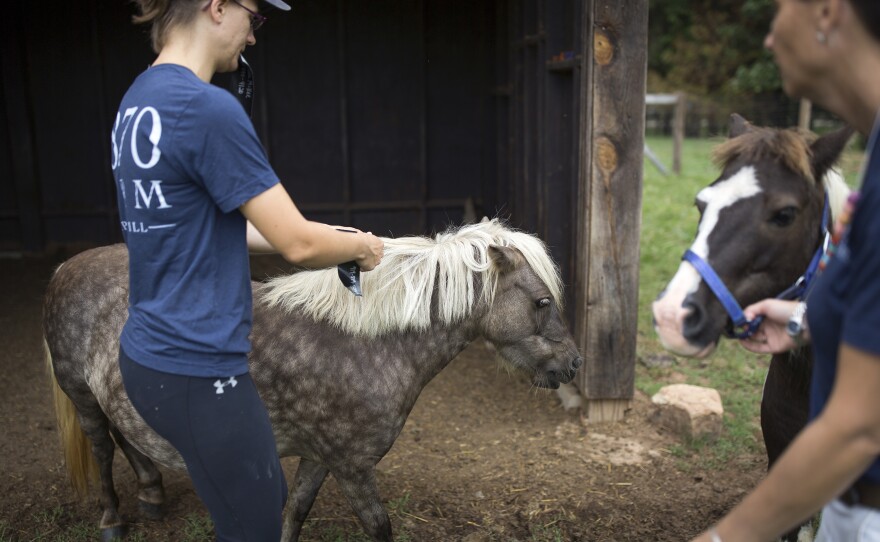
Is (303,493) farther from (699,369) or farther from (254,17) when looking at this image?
(699,369)

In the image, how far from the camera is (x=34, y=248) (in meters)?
9.39

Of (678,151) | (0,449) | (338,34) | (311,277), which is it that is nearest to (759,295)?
(311,277)

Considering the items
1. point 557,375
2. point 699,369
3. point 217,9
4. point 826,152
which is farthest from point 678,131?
point 217,9

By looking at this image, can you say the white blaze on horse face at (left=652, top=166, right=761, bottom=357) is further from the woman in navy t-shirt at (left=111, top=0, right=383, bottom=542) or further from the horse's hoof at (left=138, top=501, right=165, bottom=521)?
the horse's hoof at (left=138, top=501, right=165, bottom=521)

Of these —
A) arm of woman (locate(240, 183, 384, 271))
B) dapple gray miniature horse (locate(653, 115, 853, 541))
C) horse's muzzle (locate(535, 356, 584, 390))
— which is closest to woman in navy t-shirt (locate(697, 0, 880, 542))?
dapple gray miniature horse (locate(653, 115, 853, 541))

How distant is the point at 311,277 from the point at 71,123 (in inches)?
299

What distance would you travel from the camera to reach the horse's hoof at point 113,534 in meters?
3.52

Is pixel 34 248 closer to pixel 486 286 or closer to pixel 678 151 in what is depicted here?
pixel 486 286

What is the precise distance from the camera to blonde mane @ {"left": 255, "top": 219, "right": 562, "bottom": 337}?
2922mm

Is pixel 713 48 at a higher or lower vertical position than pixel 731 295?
higher

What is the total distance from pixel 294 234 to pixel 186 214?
264 millimetres

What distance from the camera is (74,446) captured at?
358 cm

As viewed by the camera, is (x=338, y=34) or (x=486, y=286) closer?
(x=486, y=286)

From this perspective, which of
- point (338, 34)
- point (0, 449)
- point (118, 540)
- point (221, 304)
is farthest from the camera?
point (338, 34)
